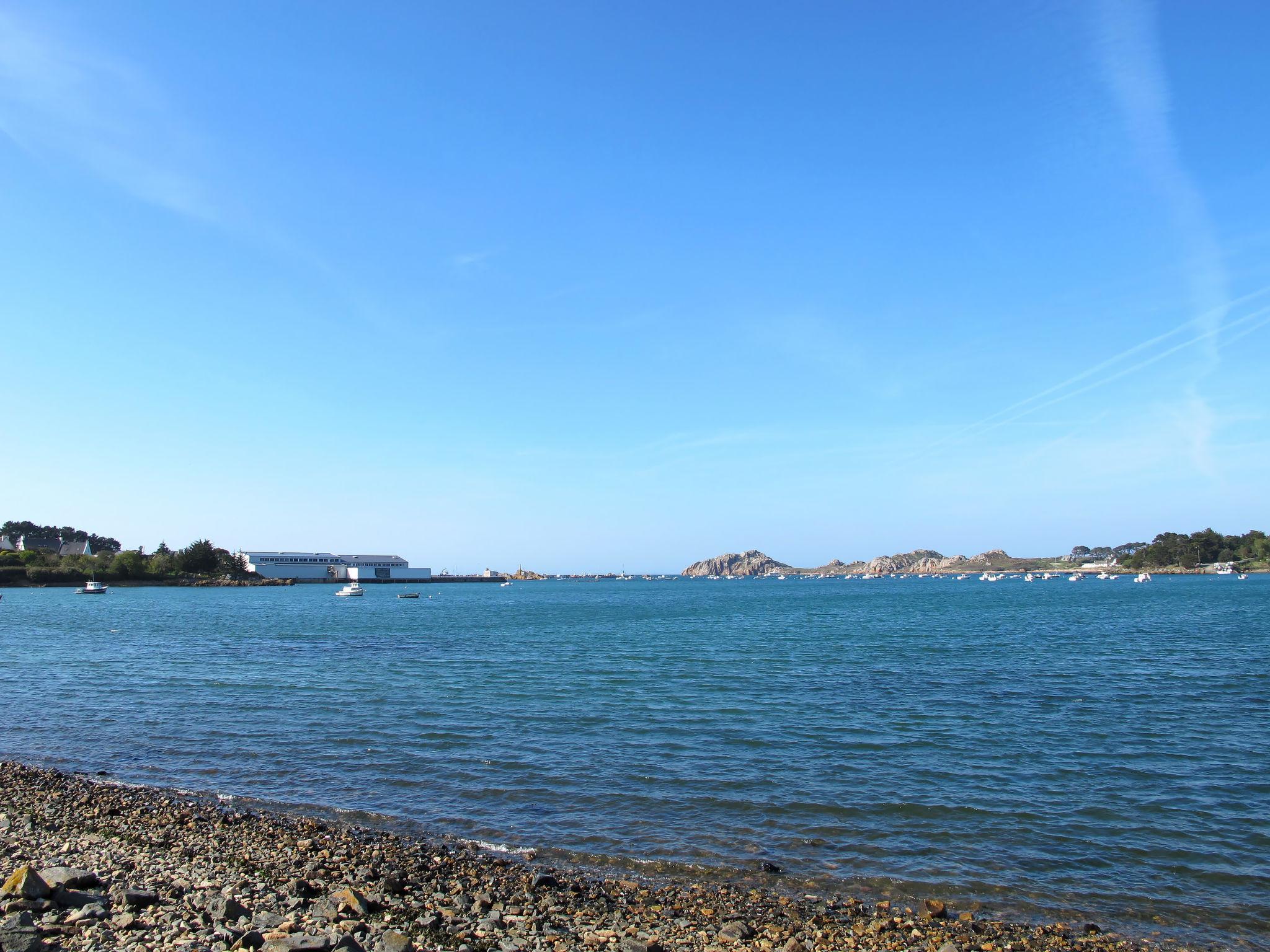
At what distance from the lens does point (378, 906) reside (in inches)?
433

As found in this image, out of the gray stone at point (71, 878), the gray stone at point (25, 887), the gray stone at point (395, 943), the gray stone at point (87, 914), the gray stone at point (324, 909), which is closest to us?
the gray stone at point (395, 943)

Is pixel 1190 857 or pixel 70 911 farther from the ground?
pixel 70 911

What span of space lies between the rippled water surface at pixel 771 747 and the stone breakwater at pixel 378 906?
1.52 m

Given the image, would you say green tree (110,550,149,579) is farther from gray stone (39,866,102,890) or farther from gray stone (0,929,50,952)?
gray stone (0,929,50,952)

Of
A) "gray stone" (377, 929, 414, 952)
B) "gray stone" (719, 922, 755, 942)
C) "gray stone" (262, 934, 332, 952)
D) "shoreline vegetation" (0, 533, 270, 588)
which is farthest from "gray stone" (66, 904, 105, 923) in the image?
"shoreline vegetation" (0, 533, 270, 588)

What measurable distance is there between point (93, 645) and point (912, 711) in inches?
2037

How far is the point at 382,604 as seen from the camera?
12525 centimetres

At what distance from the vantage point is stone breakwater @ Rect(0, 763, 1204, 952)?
9.80 metres

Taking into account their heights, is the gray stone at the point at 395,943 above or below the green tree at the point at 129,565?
below

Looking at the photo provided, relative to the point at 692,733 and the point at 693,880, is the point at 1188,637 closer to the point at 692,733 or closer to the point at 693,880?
the point at 692,733

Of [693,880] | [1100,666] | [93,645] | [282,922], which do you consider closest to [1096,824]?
[693,880]

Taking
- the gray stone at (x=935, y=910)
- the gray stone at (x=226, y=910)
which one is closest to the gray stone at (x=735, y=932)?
the gray stone at (x=935, y=910)

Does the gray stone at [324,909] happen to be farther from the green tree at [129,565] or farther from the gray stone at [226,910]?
the green tree at [129,565]

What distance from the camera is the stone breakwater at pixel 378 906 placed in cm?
980
